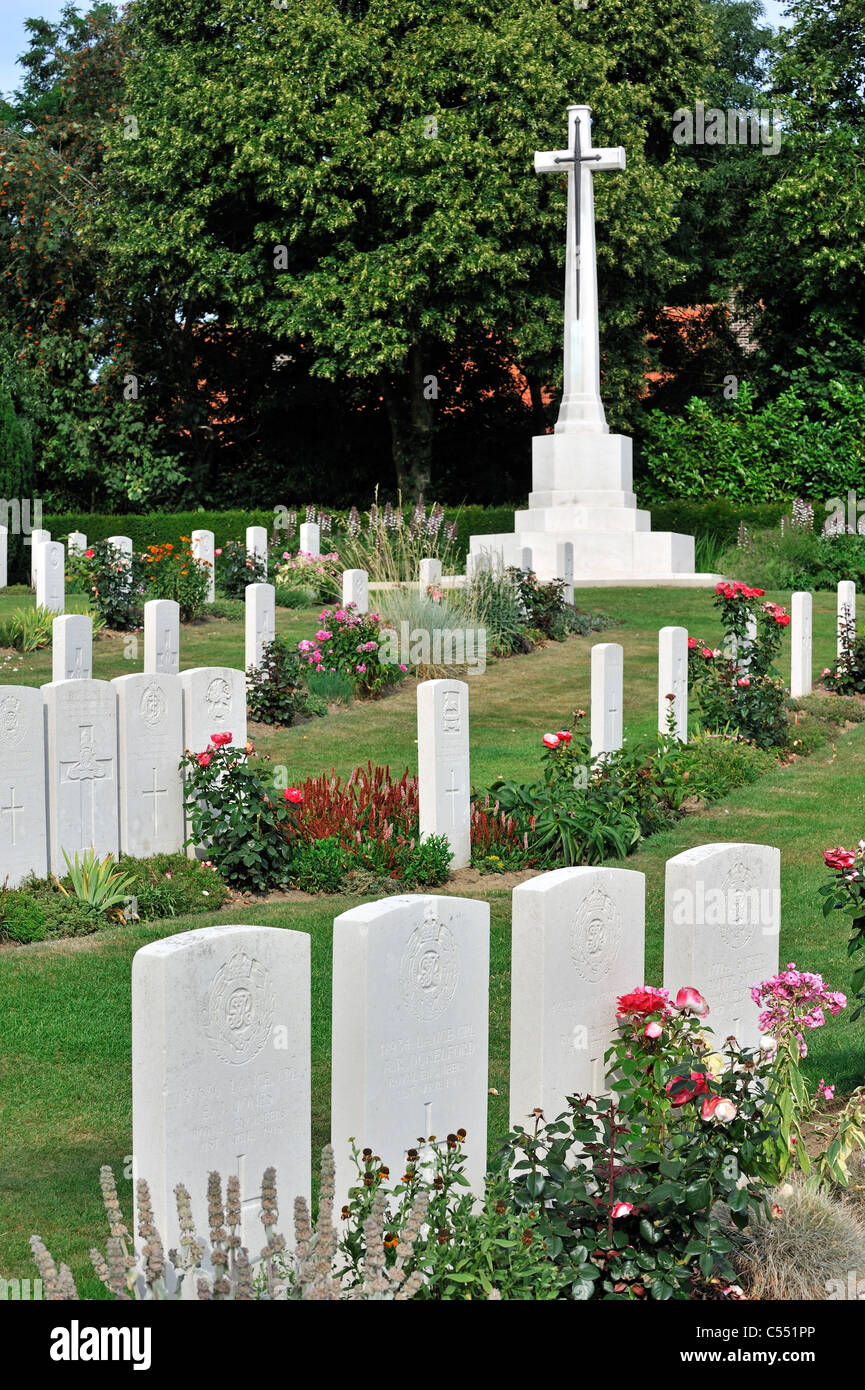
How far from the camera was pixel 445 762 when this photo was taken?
885cm

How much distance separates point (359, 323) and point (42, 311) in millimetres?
7338

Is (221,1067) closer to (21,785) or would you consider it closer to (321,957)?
(321,957)

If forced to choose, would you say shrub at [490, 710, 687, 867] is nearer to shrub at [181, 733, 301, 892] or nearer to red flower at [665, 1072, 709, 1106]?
shrub at [181, 733, 301, 892]

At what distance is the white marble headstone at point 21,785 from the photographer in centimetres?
795

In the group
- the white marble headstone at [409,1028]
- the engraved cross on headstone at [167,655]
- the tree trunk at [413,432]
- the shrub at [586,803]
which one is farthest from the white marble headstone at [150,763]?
the tree trunk at [413,432]

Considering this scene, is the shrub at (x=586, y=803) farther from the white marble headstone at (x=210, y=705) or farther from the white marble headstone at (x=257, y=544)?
the white marble headstone at (x=257, y=544)

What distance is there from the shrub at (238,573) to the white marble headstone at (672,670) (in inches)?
348

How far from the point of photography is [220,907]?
8.24m

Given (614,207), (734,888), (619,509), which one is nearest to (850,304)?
(614,207)

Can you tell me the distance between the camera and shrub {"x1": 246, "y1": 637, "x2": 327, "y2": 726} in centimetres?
1265

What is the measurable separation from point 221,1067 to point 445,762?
17.0 feet

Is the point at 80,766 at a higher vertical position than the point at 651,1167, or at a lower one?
higher

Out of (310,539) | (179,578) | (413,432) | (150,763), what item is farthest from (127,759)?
(413,432)

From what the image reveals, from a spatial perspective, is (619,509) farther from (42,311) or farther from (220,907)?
(220,907)
